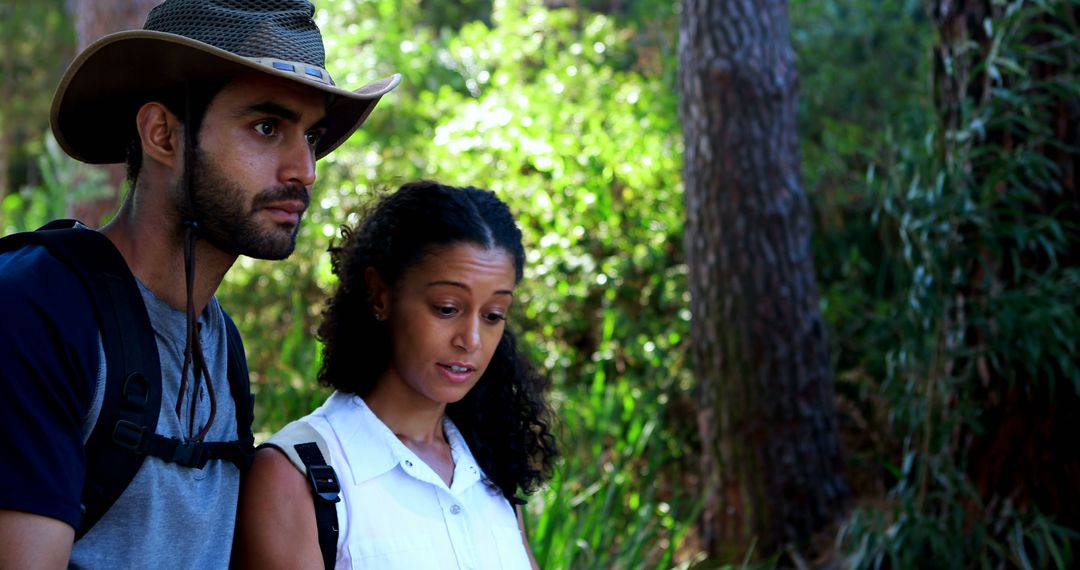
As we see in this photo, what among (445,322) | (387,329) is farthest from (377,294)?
(445,322)

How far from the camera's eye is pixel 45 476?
5.32ft

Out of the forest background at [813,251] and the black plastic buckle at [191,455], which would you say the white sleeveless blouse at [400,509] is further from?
the forest background at [813,251]

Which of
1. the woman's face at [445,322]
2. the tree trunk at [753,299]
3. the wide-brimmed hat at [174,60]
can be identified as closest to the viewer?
the wide-brimmed hat at [174,60]

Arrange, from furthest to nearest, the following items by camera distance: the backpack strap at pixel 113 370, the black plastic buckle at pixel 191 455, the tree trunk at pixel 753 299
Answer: the tree trunk at pixel 753 299
the black plastic buckle at pixel 191 455
the backpack strap at pixel 113 370

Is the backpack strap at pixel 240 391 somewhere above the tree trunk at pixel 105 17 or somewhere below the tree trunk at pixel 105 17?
below

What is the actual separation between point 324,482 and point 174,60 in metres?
0.78

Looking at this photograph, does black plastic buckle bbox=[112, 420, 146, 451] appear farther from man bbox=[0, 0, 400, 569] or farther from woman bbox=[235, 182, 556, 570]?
woman bbox=[235, 182, 556, 570]

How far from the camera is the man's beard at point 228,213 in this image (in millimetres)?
1990

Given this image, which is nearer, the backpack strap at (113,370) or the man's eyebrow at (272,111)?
the backpack strap at (113,370)

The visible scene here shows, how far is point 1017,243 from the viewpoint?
4.49 metres

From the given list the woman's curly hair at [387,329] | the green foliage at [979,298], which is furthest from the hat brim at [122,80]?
the green foliage at [979,298]

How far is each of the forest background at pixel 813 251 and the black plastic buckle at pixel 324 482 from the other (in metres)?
0.84

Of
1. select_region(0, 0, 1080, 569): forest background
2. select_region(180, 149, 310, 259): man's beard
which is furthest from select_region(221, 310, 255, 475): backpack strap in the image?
select_region(0, 0, 1080, 569): forest background

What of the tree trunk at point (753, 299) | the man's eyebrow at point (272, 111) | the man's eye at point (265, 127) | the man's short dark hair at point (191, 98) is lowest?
the tree trunk at point (753, 299)
